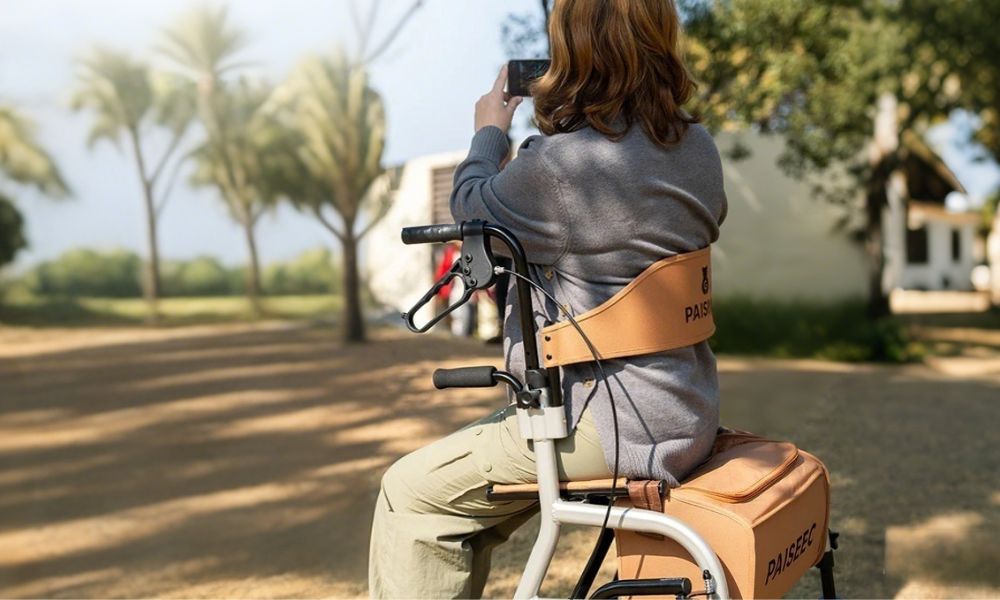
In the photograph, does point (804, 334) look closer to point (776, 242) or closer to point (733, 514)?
point (776, 242)

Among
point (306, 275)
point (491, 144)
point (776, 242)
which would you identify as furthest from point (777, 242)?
point (491, 144)

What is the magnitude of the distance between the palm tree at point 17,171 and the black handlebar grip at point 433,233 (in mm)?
3861

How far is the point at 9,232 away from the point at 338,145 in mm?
1692

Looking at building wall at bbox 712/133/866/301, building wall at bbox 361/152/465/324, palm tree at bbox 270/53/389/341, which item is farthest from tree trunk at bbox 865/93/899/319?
palm tree at bbox 270/53/389/341

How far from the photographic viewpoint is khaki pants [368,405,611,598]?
225 cm

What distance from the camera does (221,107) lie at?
5.61 meters

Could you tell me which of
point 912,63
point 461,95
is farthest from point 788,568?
point 912,63

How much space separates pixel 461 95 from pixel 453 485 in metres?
3.39

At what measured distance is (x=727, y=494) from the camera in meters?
2.11

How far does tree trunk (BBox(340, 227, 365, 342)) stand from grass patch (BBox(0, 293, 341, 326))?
0.06 m

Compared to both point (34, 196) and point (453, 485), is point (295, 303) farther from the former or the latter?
point (453, 485)

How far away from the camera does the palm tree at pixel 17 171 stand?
539cm

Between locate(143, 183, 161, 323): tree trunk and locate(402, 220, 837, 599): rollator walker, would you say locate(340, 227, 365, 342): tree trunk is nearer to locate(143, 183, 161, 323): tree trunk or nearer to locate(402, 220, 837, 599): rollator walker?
locate(143, 183, 161, 323): tree trunk

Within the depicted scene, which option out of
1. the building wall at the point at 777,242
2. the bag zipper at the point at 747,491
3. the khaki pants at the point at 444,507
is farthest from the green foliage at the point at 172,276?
the building wall at the point at 777,242
